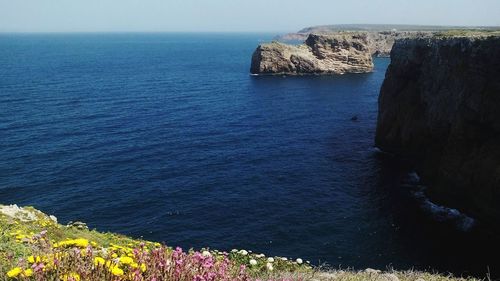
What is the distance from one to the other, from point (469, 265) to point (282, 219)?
15773 mm

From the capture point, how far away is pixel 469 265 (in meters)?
34.8

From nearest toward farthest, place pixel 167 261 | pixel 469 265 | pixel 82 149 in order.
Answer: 1. pixel 167 261
2. pixel 469 265
3. pixel 82 149

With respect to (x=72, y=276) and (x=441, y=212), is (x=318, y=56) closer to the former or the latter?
(x=441, y=212)

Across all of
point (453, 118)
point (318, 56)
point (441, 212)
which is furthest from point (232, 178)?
point (318, 56)

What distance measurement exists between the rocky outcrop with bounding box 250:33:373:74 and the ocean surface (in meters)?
48.9

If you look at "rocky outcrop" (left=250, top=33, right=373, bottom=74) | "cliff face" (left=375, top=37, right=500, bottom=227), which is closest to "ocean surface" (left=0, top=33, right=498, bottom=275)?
"cliff face" (left=375, top=37, right=500, bottom=227)

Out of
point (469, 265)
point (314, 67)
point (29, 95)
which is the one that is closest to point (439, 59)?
point (469, 265)

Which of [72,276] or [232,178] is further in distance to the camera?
[232,178]

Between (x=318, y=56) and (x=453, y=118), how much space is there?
108039mm

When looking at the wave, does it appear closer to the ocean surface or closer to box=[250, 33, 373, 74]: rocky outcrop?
the ocean surface

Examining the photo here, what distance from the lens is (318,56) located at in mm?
149875

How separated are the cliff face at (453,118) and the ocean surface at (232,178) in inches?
101

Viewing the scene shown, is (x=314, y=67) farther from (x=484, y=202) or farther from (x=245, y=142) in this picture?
(x=484, y=202)

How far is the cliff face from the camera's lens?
130ft
